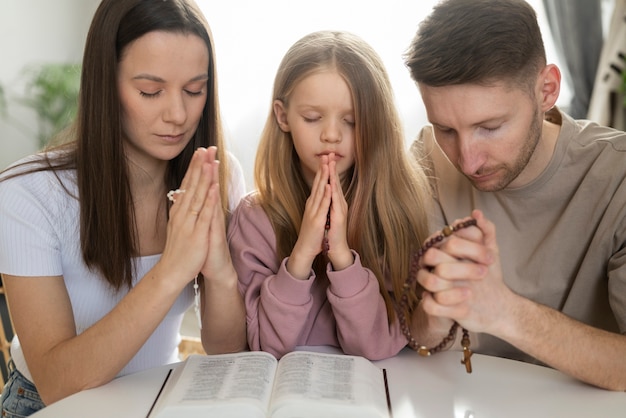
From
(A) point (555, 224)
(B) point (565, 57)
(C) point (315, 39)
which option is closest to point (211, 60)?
(C) point (315, 39)

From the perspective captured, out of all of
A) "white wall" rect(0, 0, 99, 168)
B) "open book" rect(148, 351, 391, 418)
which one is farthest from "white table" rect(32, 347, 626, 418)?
"white wall" rect(0, 0, 99, 168)

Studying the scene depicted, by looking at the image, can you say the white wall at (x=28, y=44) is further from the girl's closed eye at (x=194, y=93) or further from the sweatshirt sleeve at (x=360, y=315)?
the sweatshirt sleeve at (x=360, y=315)

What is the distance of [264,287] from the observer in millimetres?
1566

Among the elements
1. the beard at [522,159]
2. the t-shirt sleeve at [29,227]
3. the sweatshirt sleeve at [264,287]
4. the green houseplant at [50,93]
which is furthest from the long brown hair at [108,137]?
the green houseplant at [50,93]

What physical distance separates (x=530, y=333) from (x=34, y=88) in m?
3.91

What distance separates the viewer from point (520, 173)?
1.69 metres

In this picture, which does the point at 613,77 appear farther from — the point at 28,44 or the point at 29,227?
the point at 28,44

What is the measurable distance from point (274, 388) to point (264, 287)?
12.6 inches

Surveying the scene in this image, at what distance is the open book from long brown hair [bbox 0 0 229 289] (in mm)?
372

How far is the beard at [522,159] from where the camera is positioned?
1.60 m

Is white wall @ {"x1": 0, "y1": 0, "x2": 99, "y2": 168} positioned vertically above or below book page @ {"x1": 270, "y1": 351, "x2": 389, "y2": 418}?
above

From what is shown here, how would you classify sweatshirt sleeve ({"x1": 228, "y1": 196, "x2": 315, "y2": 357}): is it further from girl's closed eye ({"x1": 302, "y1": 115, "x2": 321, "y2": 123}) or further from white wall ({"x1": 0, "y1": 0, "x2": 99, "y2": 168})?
white wall ({"x1": 0, "y1": 0, "x2": 99, "y2": 168})

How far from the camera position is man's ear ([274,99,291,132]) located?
1738 mm

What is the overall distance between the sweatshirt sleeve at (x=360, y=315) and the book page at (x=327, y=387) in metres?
0.08
